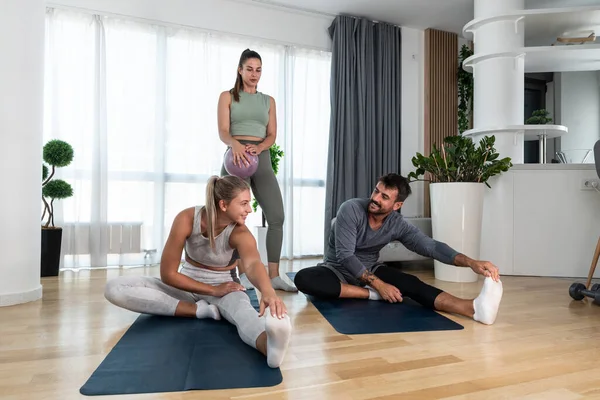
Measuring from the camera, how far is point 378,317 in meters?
2.15

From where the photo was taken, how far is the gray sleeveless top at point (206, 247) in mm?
1963

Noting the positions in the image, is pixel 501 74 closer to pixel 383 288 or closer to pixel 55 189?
pixel 383 288

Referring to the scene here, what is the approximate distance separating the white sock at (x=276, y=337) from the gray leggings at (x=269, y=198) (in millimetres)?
1401

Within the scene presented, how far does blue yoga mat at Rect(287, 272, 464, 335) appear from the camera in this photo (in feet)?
6.48

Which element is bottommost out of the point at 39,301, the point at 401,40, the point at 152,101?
the point at 39,301

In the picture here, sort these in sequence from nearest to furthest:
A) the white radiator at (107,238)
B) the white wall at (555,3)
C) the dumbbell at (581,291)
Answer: the dumbbell at (581,291)
the white radiator at (107,238)
the white wall at (555,3)

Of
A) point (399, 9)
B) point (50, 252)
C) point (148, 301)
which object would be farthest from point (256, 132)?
point (399, 9)

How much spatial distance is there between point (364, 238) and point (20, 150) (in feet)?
6.30

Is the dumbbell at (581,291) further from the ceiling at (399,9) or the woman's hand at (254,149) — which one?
the ceiling at (399,9)

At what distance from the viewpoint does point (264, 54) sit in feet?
15.1

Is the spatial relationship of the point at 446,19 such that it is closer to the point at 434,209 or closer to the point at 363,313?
the point at 434,209

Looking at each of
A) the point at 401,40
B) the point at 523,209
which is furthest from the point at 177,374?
the point at 401,40

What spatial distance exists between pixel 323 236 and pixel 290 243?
0.40 meters

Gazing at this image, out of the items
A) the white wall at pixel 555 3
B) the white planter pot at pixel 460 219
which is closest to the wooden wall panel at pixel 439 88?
the white wall at pixel 555 3
